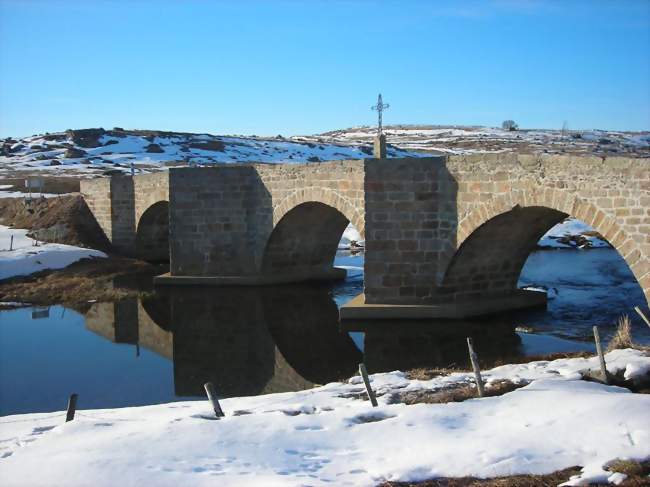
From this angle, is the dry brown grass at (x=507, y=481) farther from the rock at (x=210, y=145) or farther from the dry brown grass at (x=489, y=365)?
the rock at (x=210, y=145)

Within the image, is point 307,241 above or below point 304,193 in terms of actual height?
below

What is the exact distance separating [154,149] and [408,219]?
51.9m

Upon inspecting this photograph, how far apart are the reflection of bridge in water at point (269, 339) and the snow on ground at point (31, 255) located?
601 centimetres

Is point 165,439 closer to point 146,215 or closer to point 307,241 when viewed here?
point 307,241

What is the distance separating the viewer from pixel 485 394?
8.39 metres

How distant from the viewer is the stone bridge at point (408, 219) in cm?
1184

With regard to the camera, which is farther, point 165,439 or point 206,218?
point 206,218

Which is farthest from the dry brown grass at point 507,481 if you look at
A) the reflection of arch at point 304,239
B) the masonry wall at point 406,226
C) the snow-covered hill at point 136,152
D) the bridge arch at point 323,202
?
the snow-covered hill at point 136,152

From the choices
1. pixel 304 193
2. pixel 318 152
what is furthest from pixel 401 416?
pixel 318 152

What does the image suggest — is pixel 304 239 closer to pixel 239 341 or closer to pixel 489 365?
pixel 239 341

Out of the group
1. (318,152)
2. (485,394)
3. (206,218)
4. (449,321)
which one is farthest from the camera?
(318,152)

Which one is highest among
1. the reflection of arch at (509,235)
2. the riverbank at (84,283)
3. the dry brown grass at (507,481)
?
the reflection of arch at (509,235)

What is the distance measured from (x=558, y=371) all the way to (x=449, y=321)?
614 centimetres

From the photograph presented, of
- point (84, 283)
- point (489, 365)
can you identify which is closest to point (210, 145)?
point (84, 283)
